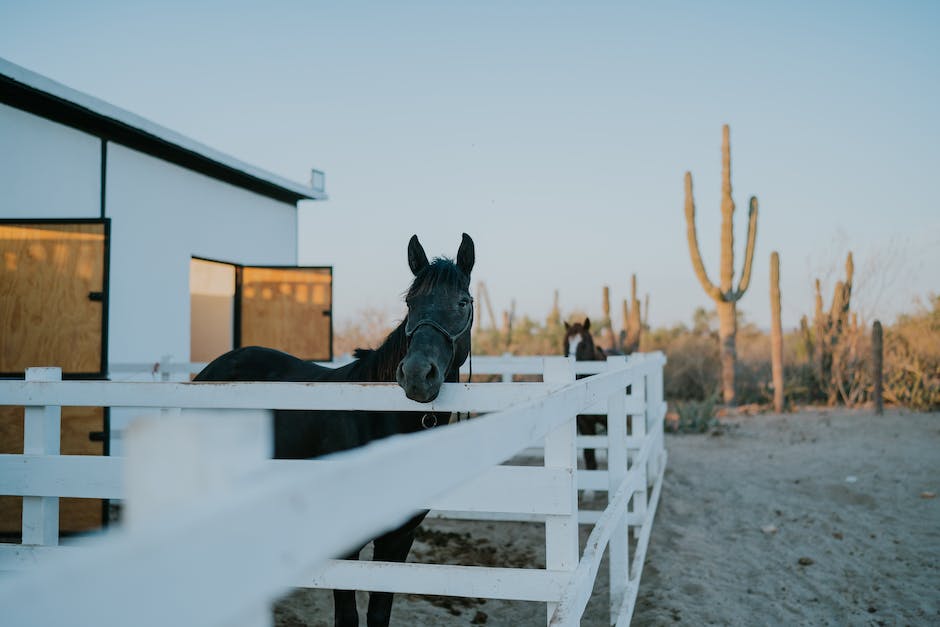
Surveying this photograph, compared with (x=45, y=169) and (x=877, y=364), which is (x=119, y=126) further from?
(x=877, y=364)

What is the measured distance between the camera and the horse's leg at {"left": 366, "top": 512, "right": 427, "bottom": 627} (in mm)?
2943

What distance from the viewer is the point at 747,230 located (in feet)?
53.0

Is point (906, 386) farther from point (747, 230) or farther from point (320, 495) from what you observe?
point (320, 495)

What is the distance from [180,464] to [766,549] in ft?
19.5

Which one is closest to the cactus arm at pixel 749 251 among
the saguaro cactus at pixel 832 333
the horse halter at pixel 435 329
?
the saguaro cactus at pixel 832 333

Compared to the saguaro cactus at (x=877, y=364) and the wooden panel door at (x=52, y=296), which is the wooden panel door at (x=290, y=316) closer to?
the wooden panel door at (x=52, y=296)

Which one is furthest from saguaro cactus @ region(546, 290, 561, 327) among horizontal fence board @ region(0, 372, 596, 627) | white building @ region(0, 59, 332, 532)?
horizontal fence board @ region(0, 372, 596, 627)

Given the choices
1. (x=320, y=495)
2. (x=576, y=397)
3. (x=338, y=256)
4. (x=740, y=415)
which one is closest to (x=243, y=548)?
(x=320, y=495)

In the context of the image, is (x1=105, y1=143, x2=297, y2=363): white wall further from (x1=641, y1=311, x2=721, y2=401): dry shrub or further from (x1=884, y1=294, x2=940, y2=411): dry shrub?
(x1=884, y1=294, x2=940, y2=411): dry shrub

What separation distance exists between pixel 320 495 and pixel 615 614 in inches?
138

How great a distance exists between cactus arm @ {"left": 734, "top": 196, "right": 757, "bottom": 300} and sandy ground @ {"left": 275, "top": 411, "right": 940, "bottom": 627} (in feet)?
22.9

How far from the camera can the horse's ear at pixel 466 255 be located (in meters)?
3.43

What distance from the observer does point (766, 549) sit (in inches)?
214

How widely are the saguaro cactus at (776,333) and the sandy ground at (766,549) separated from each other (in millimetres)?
4960
